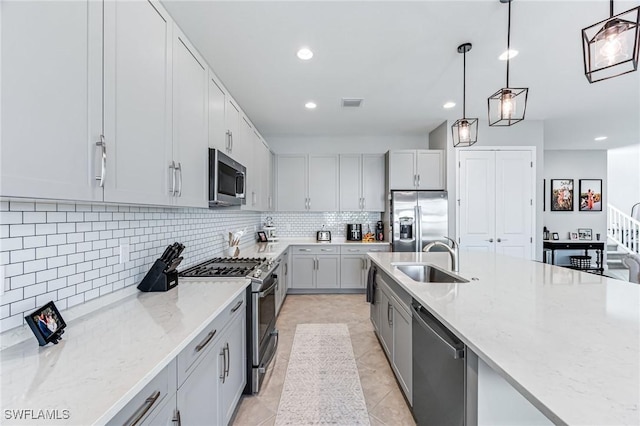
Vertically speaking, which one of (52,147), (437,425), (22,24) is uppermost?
(22,24)

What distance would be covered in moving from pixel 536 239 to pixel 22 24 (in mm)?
5524

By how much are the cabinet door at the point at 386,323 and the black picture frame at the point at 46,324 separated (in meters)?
2.03

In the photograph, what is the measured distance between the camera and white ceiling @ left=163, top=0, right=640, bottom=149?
6.46ft

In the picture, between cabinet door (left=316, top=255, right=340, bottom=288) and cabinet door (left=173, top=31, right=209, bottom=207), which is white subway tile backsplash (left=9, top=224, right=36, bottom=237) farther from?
cabinet door (left=316, top=255, right=340, bottom=288)

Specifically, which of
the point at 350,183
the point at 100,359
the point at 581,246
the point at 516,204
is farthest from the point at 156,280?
the point at 581,246

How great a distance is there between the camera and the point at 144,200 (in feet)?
4.46

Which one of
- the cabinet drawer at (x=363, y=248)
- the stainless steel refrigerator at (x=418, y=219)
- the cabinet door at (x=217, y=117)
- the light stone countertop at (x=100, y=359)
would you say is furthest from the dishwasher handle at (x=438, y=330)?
the cabinet drawer at (x=363, y=248)

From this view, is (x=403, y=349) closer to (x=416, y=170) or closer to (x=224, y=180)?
(x=224, y=180)

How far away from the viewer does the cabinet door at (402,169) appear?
15.1 feet

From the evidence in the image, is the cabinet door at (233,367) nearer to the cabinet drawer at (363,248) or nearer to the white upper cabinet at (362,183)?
the cabinet drawer at (363,248)

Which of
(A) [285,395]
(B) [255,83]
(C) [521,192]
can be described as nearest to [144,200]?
(A) [285,395]

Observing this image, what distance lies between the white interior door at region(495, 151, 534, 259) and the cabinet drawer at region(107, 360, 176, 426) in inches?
183

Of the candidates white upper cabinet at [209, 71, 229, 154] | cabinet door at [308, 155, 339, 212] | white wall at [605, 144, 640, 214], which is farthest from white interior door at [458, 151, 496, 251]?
white wall at [605, 144, 640, 214]

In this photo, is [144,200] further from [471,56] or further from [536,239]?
[536,239]
